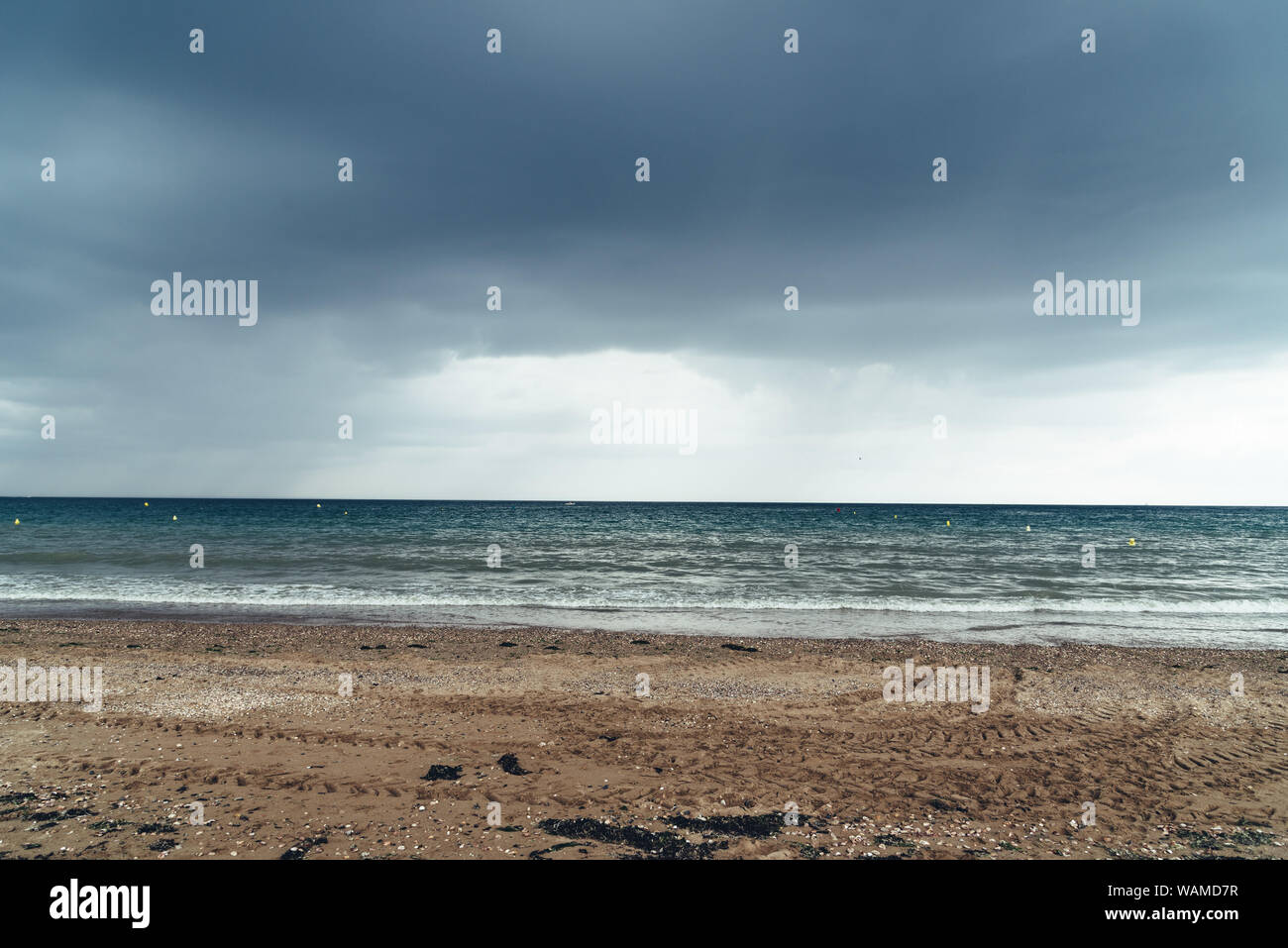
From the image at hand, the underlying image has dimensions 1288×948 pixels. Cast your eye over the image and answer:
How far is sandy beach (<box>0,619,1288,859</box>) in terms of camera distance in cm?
607

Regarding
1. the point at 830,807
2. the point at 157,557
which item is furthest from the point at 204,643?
the point at 157,557

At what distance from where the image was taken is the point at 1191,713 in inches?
413

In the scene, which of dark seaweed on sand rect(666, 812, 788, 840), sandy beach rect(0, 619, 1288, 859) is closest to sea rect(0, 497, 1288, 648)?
→ sandy beach rect(0, 619, 1288, 859)

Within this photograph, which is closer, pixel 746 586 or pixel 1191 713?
pixel 1191 713

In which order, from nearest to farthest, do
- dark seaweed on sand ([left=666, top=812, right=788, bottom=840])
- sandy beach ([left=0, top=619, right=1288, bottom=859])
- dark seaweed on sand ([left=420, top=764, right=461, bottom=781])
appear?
sandy beach ([left=0, top=619, right=1288, bottom=859])
dark seaweed on sand ([left=666, top=812, right=788, bottom=840])
dark seaweed on sand ([left=420, top=764, right=461, bottom=781])

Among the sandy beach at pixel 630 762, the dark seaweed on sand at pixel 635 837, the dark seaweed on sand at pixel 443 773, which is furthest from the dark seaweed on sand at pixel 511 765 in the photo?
the dark seaweed on sand at pixel 635 837

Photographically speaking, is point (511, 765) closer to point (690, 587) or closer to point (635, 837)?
point (635, 837)

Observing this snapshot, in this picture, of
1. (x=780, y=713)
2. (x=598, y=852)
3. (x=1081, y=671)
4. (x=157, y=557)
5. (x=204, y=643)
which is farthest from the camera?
(x=157, y=557)

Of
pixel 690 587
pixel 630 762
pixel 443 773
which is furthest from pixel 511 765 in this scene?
pixel 690 587

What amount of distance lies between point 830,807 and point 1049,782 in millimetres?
2989

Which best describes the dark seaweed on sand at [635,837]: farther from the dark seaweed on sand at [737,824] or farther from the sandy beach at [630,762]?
the dark seaweed on sand at [737,824]

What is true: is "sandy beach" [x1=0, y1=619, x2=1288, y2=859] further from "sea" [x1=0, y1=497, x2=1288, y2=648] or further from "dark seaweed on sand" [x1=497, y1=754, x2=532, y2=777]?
"sea" [x1=0, y1=497, x2=1288, y2=648]
